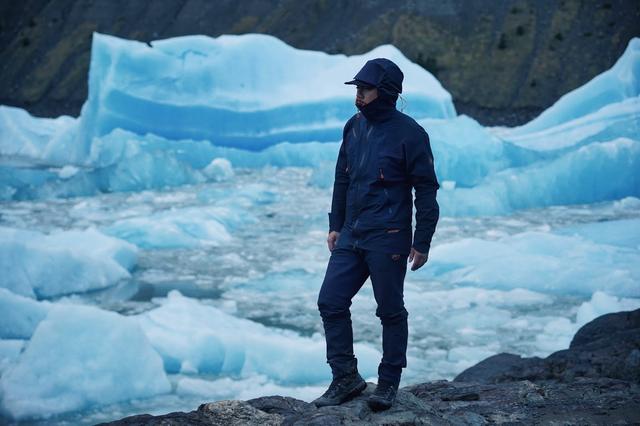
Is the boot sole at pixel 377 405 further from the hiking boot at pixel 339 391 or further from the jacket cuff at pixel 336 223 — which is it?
the jacket cuff at pixel 336 223

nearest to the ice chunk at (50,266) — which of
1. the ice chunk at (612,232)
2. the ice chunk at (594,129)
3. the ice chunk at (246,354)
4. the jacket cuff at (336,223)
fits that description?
the ice chunk at (246,354)

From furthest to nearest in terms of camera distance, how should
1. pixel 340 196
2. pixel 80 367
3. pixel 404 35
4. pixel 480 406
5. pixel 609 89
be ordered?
pixel 404 35 < pixel 609 89 < pixel 80 367 < pixel 480 406 < pixel 340 196

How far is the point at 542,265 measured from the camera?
28.4 ft

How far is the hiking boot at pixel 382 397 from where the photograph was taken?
298cm

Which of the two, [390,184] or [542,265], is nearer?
[390,184]

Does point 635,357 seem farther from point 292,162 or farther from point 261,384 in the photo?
point 292,162

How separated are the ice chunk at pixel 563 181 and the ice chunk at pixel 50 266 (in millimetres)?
5641

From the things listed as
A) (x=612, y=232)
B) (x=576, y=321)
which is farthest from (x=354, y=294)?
(x=612, y=232)

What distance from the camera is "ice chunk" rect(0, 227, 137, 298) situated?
26.6 ft

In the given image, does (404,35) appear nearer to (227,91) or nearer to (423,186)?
(227,91)

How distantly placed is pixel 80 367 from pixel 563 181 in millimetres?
9764

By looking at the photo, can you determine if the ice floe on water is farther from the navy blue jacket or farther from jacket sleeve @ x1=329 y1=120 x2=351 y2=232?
the navy blue jacket

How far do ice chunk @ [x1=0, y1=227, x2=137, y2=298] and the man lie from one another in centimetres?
577

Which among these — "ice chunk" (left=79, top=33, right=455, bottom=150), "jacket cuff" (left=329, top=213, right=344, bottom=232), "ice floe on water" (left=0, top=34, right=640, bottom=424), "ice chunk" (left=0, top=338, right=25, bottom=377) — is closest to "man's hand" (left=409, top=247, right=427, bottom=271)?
"jacket cuff" (left=329, top=213, right=344, bottom=232)
